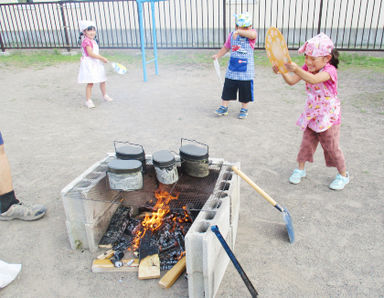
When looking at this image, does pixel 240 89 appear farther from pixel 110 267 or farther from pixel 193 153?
pixel 110 267

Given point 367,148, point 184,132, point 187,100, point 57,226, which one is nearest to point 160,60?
point 187,100

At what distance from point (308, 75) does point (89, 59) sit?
4.40m

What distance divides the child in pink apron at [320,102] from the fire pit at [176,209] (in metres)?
1.04

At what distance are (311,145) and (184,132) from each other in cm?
207

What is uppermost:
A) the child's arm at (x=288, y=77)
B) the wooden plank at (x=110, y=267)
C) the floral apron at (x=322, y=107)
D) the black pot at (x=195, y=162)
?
the child's arm at (x=288, y=77)

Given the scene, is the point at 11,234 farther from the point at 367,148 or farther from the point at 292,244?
the point at 367,148

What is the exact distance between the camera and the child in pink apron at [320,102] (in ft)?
9.87

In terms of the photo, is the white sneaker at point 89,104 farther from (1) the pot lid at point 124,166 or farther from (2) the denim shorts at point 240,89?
(1) the pot lid at point 124,166

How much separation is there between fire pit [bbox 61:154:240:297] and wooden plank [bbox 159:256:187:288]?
0.28 ft

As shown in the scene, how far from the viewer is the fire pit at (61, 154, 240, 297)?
2266mm

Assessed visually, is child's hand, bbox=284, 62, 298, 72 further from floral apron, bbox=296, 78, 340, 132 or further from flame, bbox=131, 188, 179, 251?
flame, bbox=131, 188, 179, 251

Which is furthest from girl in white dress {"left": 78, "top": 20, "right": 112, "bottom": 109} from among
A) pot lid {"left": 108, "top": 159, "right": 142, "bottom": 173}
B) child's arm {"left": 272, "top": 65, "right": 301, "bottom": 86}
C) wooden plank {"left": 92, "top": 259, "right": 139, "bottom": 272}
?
wooden plank {"left": 92, "top": 259, "right": 139, "bottom": 272}

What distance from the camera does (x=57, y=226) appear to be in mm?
3166

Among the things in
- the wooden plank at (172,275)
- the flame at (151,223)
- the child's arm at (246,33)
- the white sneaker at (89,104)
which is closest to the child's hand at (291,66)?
the flame at (151,223)
